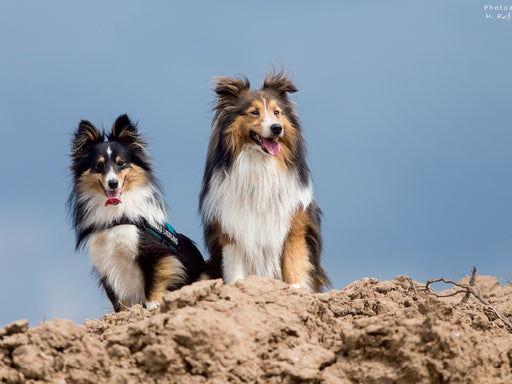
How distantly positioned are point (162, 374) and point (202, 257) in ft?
14.7

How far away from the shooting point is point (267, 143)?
8500 millimetres

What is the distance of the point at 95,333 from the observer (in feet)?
21.5

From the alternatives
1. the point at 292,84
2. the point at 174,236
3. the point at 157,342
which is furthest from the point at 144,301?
the point at 157,342

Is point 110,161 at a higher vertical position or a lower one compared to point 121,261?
higher

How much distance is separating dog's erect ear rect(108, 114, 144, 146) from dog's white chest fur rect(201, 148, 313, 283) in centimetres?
121

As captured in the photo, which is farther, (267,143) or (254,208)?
(254,208)

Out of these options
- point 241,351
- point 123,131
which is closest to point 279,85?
point 123,131

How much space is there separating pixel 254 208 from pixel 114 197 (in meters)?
1.70

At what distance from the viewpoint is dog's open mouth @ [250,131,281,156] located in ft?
27.9

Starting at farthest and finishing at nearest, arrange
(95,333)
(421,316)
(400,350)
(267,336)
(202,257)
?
(202,257) → (95,333) → (421,316) → (267,336) → (400,350)

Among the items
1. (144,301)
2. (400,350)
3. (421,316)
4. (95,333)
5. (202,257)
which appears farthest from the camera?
(202,257)

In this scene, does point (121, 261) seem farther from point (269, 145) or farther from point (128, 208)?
point (269, 145)

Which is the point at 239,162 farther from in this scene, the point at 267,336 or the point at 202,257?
the point at 267,336

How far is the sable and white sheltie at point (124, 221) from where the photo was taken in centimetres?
852
